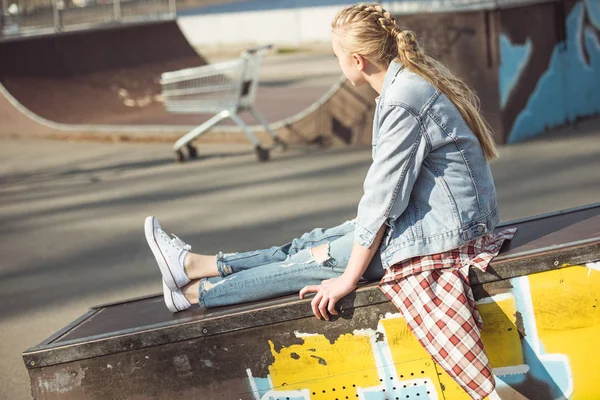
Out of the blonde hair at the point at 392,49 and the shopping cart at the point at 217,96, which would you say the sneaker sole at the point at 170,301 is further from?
the shopping cart at the point at 217,96

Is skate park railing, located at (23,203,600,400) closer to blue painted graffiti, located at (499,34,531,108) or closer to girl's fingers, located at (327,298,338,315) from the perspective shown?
girl's fingers, located at (327,298,338,315)

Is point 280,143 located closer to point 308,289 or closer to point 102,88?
point 102,88

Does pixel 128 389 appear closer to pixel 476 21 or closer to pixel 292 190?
pixel 292 190

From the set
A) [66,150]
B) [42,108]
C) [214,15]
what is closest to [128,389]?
[66,150]

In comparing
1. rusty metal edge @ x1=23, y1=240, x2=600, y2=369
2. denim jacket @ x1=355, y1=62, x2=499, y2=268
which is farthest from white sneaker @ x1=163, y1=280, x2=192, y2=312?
denim jacket @ x1=355, y1=62, x2=499, y2=268

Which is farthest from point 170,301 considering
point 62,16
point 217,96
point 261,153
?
point 62,16

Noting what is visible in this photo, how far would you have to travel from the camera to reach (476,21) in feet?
31.2

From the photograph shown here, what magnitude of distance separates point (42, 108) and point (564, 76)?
7306mm

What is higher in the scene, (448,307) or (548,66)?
(548,66)

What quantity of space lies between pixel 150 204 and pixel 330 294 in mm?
5490

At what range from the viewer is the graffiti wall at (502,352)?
11.5 feet

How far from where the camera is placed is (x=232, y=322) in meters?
3.62

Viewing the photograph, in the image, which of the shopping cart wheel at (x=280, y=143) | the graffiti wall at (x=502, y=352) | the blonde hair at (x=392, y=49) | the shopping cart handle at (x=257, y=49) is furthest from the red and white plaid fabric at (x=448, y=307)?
the shopping cart wheel at (x=280, y=143)

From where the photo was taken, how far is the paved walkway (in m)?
6.24
